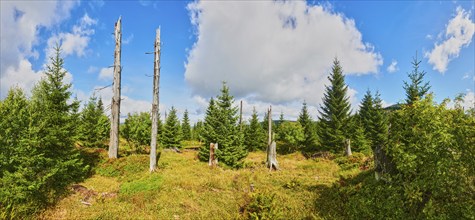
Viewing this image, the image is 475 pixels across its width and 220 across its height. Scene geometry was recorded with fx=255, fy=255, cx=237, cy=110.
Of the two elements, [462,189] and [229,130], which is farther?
[229,130]

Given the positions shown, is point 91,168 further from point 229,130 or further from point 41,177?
point 229,130

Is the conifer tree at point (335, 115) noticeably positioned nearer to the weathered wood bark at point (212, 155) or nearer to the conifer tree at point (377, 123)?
the conifer tree at point (377, 123)

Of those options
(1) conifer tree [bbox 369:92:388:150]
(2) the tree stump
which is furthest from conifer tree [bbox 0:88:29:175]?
(1) conifer tree [bbox 369:92:388:150]

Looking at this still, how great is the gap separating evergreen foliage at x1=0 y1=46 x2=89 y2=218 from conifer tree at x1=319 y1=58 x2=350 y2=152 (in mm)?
26697

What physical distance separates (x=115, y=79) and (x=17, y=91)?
26.7 feet

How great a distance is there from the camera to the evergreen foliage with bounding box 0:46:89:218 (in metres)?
9.80

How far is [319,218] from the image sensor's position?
956cm

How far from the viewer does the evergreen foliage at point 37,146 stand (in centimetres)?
980

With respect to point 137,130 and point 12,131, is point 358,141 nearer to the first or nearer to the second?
point 137,130

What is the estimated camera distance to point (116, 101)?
19.8m

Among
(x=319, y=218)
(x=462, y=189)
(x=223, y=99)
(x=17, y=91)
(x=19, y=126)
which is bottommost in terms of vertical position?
(x=319, y=218)

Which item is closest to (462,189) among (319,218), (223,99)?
(319,218)

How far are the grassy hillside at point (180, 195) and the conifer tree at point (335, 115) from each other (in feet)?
44.6

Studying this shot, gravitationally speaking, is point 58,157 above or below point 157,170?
above
